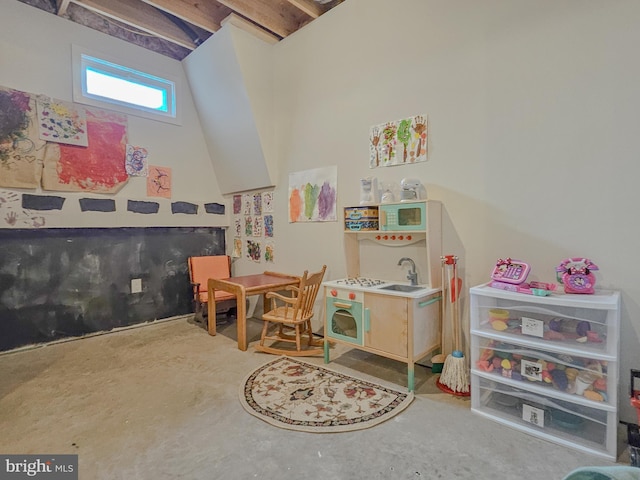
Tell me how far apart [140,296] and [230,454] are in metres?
2.94

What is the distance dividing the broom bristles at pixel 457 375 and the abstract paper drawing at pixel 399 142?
1606 millimetres

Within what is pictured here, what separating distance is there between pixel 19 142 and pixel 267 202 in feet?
8.25

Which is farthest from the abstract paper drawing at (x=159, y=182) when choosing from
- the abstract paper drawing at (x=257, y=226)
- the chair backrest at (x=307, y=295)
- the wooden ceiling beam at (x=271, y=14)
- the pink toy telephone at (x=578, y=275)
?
the pink toy telephone at (x=578, y=275)

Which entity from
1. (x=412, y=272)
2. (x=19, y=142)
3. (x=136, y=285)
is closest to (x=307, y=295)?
(x=412, y=272)

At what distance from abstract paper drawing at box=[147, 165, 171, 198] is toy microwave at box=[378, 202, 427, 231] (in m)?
2.89

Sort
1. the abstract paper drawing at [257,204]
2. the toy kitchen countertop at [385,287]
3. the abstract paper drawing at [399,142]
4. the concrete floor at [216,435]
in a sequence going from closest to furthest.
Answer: the concrete floor at [216,435] < the toy kitchen countertop at [385,287] < the abstract paper drawing at [399,142] < the abstract paper drawing at [257,204]

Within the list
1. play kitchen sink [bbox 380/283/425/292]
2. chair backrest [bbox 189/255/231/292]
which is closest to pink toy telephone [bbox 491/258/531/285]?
play kitchen sink [bbox 380/283/425/292]

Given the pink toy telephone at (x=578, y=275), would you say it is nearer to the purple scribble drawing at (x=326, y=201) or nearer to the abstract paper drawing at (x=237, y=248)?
the purple scribble drawing at (x=326, y=201)

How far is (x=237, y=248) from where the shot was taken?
4711 mm

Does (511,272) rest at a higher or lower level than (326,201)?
lower

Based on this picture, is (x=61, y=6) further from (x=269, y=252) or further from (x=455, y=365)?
(x=455, y=365)

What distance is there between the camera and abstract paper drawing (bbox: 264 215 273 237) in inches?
165

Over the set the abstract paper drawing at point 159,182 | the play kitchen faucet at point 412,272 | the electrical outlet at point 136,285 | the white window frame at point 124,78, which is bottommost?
the electrical outlet at point 136,285

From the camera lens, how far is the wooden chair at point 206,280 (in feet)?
13.3
